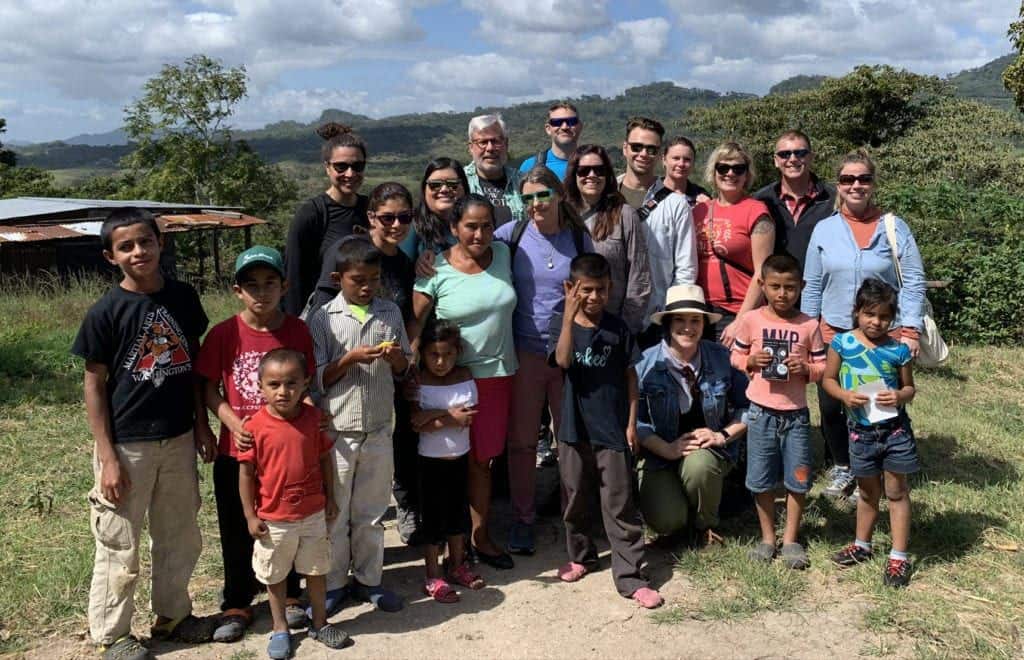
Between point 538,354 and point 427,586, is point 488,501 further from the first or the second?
point 538,354

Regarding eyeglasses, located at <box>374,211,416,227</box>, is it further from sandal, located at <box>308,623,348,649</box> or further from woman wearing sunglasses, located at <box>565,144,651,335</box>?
sandal, located at <box>308,623,348,649</box>

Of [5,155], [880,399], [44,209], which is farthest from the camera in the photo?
[5,155]

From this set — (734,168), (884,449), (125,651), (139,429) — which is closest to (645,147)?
(734,168)

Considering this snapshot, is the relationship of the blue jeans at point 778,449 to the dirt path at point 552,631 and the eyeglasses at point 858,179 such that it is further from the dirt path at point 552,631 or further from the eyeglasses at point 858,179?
the eyeglasses at point 858,179

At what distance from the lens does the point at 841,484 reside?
16.5ft

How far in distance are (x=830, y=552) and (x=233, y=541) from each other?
3.08 m

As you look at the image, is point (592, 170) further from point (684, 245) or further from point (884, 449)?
point (884, 449)

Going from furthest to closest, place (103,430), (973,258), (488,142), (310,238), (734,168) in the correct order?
(973,258), (488,142), (734,168), (310,238), (103,430)

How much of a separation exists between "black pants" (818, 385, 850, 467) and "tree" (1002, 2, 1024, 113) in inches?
572

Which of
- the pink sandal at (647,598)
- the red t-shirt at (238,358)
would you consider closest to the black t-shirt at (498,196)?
the red t-shirt at (238,358)

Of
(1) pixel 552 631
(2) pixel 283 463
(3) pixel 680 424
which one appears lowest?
(1) pixel 552 631

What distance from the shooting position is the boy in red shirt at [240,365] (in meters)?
3.46

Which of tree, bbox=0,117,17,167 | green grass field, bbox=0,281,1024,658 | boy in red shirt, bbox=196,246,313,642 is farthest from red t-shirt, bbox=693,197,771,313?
tree, bbox=0,117,17,167

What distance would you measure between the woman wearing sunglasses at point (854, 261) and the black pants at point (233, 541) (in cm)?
328
